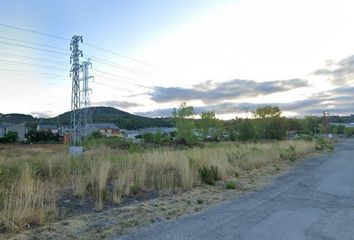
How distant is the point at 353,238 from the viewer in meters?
6.75

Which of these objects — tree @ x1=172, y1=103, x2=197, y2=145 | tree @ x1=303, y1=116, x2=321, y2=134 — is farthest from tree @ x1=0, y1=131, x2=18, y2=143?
tree @ x1=303, y1=116, x2=321, y2=134

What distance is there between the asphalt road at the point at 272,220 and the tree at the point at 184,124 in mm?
40877

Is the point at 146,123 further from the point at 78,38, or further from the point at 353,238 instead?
the point at 353,238

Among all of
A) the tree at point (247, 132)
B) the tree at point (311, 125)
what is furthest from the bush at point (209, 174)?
the tree at point (311, 125)

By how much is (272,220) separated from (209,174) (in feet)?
21.5

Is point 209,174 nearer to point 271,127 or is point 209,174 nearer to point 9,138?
point 271,127

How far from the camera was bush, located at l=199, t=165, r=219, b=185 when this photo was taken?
1440cm

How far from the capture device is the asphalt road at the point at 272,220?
275 inches

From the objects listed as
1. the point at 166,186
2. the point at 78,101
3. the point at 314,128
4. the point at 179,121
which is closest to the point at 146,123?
the point at 314,128

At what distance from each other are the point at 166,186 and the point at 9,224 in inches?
237

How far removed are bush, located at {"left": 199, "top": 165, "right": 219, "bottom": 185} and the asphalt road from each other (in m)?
2.24

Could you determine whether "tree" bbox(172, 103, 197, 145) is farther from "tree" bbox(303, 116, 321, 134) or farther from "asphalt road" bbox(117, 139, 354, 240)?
"tree" bbox(303, 116, 321, 134)

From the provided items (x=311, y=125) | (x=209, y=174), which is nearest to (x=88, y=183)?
(x=209, y=174)

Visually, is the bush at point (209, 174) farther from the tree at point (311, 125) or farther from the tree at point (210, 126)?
the tree at point (311, 125)
